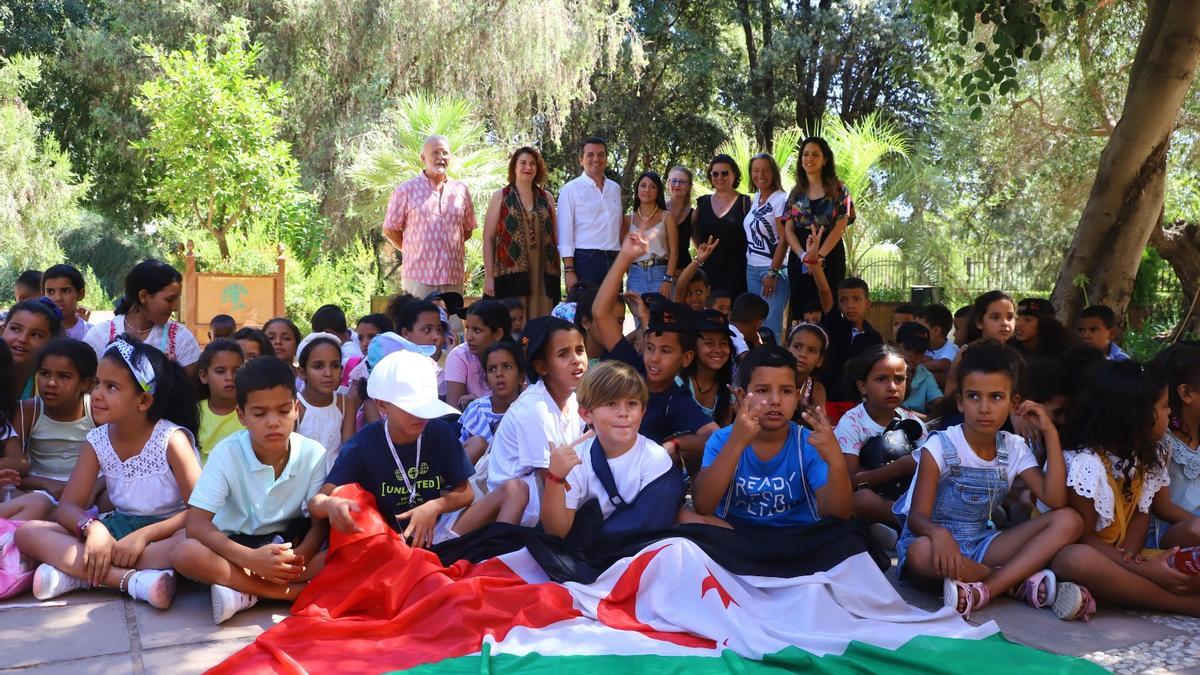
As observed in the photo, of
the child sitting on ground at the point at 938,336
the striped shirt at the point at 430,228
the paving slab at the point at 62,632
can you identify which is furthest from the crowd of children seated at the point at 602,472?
the striped shirt at the point at 430,228

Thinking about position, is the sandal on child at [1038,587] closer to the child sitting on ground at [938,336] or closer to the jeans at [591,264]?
the child sitting on ground at [938,336]

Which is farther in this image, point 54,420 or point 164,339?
point 164,339

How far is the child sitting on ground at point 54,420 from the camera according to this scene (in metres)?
4.36

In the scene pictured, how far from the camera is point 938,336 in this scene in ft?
21.9

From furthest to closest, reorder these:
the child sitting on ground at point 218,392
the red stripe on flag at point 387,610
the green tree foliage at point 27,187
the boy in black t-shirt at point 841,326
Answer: the green tree foliage at point 27,187
the boy in black t-shirt at point 841,326
the child sitting on ground at point 218,392
the red stripe on flag at point 387,610

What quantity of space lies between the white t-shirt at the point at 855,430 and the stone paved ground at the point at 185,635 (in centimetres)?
100

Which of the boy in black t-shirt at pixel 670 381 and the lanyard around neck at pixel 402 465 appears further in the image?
the boy in black t-shirt at pixel 670 381

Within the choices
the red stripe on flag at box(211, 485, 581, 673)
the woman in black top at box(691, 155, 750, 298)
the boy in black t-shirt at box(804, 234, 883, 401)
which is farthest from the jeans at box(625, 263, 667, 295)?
the red stripe on flag at box(211, 485, 581, 673)

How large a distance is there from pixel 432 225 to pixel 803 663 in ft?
16.6

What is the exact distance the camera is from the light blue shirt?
12.1ft

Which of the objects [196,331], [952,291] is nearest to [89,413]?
[196,331]

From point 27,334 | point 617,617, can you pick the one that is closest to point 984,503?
point 617,617

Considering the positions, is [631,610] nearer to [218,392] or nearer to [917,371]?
[218,392]

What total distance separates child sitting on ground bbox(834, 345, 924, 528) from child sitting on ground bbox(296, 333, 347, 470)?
2.36 metres
